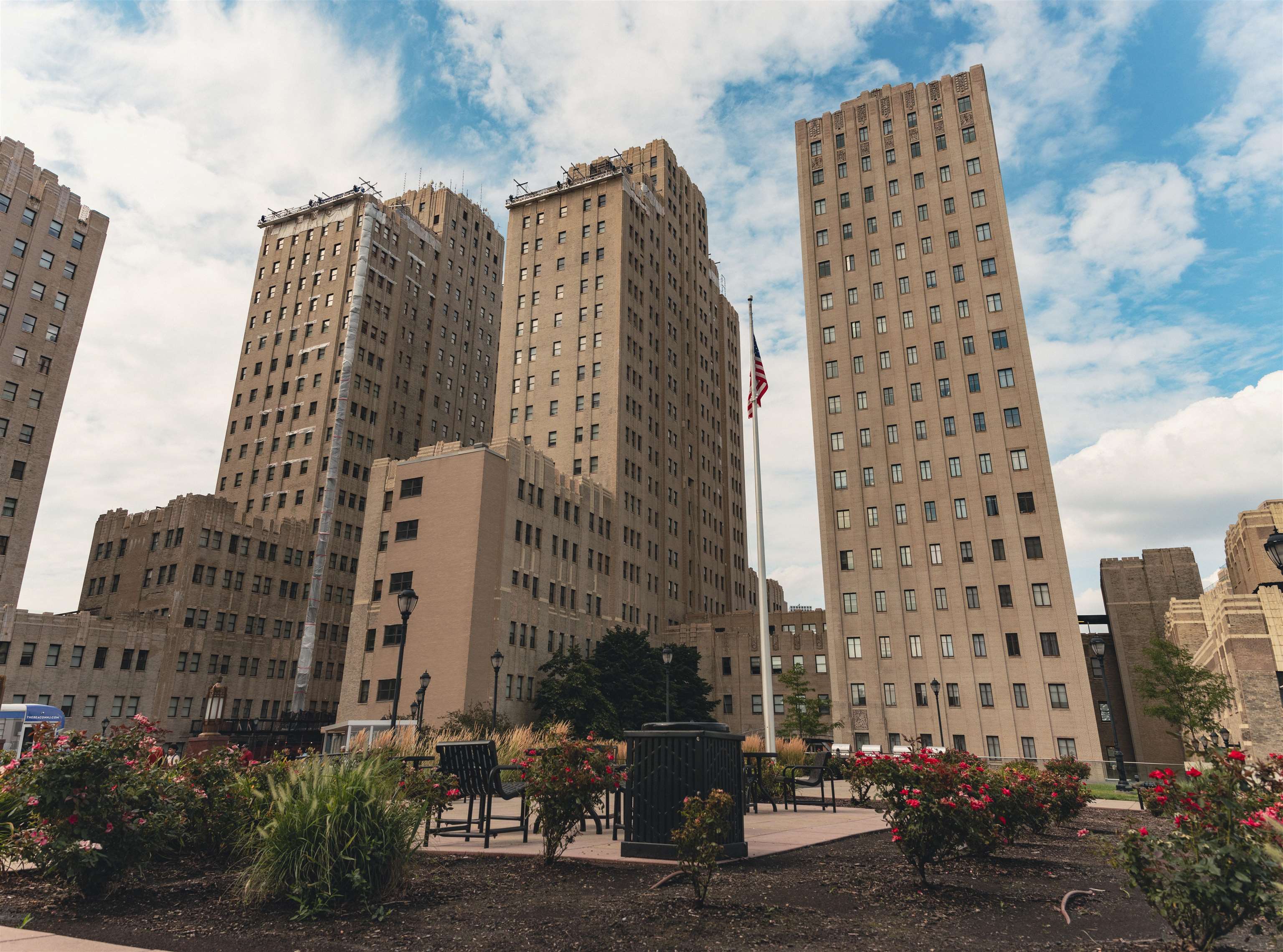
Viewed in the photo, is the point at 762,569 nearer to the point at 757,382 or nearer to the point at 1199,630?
the point at 757,382

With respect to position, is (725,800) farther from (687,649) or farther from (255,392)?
(255,392)

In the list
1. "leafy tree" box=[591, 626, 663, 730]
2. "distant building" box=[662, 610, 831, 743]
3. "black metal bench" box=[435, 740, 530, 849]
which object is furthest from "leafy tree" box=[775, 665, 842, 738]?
"black metal bench" box=[435, 740, 530, 849]

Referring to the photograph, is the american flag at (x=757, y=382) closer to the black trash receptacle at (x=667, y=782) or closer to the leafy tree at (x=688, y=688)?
the black trash receptacle at (x=667, y=782)

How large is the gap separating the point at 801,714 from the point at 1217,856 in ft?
185

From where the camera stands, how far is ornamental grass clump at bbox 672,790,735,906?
7.61m

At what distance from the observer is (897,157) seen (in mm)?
73375

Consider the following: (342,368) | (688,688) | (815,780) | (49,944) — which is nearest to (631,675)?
(688,688)

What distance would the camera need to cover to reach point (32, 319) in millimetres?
69812

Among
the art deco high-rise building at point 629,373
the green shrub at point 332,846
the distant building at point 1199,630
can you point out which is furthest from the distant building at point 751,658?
the green shrub at point 332,846

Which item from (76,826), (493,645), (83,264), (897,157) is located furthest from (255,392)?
(76,826)

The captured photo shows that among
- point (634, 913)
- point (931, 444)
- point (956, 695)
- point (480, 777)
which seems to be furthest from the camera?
point (931, 444)

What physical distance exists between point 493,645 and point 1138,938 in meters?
54.1

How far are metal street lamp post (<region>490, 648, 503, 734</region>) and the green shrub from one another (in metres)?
30.2

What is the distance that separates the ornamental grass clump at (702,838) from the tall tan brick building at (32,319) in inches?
2975
